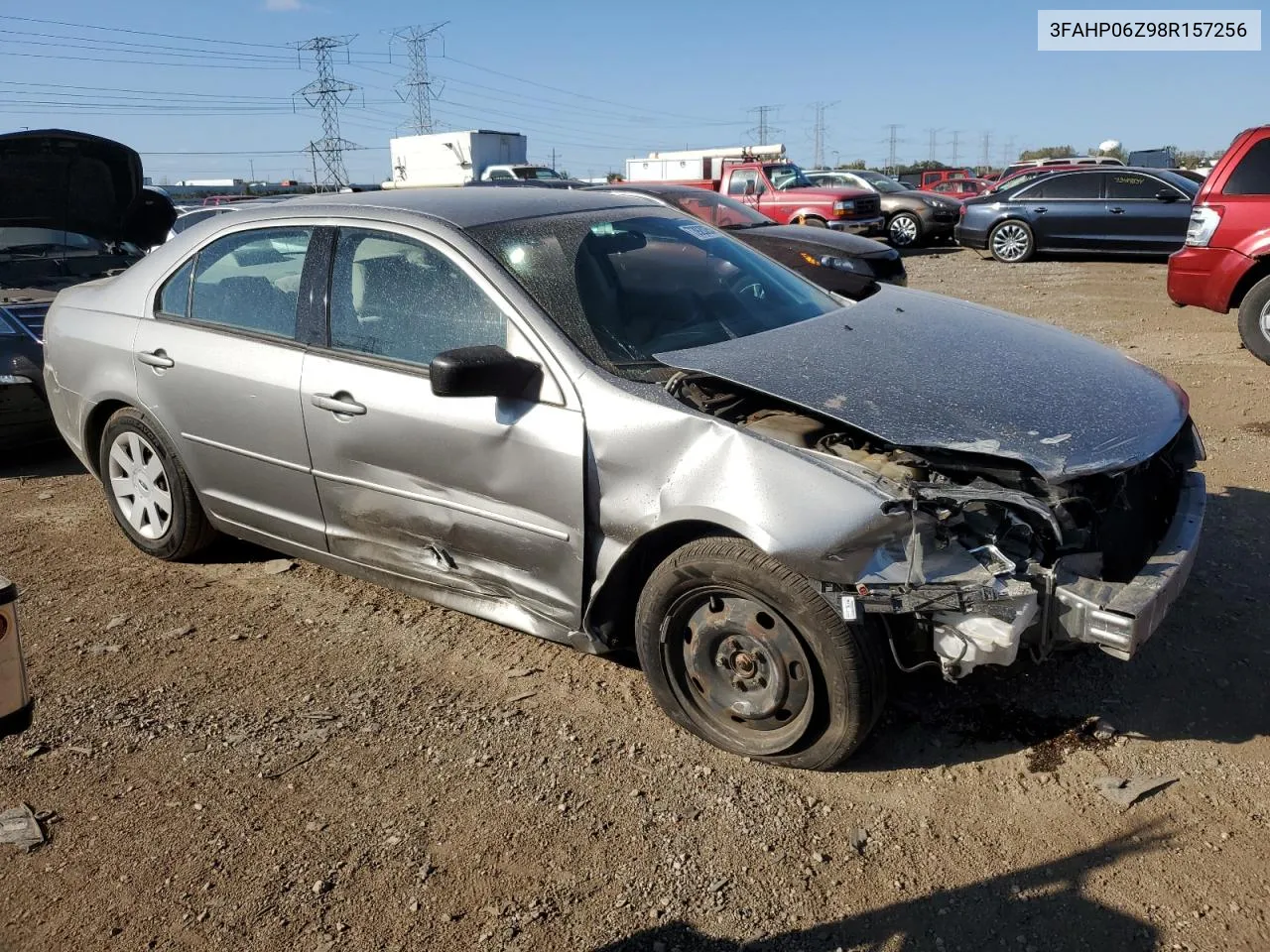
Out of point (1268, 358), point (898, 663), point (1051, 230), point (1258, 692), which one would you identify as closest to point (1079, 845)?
point (898, 663)

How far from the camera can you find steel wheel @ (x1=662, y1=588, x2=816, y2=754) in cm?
298

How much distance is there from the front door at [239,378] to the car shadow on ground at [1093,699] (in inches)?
91.3

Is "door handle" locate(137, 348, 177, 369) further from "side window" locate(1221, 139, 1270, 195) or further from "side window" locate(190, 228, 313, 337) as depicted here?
"side window" locate(1221, 139, 1270, 195)

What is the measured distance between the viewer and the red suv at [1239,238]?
7.99m

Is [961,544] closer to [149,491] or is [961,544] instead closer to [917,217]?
[149,491]

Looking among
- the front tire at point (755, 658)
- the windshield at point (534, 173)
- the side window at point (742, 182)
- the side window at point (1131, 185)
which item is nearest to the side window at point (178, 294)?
the front tire at point (755, 658)

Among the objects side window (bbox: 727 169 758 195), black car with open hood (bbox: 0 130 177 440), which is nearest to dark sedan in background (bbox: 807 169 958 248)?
side window (bbox: 727 169 758 195)

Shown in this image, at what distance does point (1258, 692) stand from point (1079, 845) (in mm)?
1143

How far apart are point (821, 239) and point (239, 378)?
23.6ft

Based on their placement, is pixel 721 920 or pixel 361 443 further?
pixel 361 443

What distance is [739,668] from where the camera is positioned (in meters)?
3.08

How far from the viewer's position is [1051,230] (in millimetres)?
16109

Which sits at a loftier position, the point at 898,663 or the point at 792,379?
the point at 792,379

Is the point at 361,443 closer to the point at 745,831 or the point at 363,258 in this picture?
the point at 363,258
